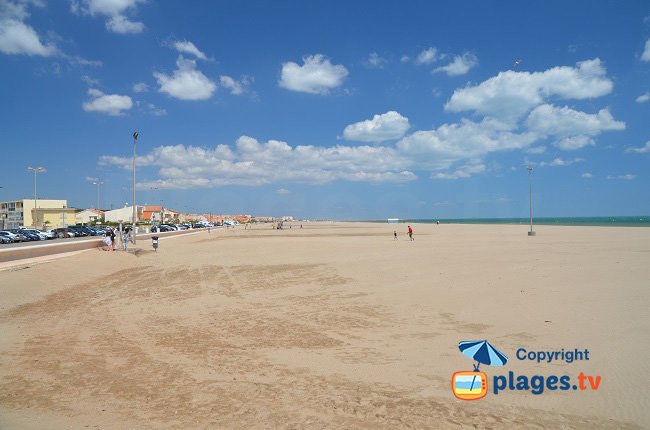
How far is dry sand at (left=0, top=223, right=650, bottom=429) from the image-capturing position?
5047mm

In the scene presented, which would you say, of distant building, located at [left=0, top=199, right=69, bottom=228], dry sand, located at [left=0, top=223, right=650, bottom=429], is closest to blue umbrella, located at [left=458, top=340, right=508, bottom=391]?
dry sand, located at [left=0, top=223, right=650, bottom=429]

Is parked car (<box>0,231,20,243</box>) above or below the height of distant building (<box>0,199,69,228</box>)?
below

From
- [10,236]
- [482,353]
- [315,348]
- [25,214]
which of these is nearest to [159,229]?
[10,236]

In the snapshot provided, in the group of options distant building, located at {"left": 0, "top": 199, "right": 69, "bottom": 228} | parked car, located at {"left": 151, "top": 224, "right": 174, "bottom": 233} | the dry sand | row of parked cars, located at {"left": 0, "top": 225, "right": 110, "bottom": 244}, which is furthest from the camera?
distant building, located at {"left": 0, "top": 199, "right": 69, "bottom": 228}

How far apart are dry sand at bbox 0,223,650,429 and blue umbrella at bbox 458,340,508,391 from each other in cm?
18

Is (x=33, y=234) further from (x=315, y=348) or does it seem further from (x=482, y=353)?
(x=482, y=353)

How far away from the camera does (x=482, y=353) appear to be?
23.7 ft

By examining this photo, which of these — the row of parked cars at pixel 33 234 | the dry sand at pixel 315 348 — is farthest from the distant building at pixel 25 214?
the dry sand at pixel 315 348

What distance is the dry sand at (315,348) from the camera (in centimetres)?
505

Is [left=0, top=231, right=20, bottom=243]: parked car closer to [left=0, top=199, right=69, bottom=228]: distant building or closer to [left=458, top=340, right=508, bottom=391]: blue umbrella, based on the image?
[left=458, top=340, right=508, bottom=391]: blue umbrella

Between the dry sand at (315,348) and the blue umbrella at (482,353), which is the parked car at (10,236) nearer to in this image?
the dry sand at (315,348)

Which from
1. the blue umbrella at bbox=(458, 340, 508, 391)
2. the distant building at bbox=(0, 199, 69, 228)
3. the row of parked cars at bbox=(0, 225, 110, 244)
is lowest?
the blue umbrella at bbox=(458, 340, 508, 391)

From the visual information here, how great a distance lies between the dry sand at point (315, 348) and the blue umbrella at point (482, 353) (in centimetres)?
18

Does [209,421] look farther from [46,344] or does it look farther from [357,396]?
[46,344]
